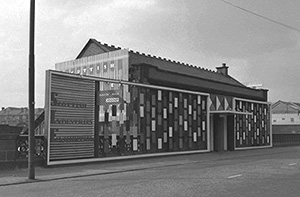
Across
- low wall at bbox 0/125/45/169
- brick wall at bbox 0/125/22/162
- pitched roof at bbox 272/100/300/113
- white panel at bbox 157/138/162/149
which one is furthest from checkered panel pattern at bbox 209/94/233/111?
pitched roof at bbox 272/100/300/113

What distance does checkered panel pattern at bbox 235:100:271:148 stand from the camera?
33.2m

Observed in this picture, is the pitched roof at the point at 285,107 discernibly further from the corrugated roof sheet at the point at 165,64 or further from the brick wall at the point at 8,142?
the brick wall at the point at 8,142

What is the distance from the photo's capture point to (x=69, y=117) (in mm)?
18375

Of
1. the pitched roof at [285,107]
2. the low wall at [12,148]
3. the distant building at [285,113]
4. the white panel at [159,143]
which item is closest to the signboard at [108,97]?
the low wall at [12,148]

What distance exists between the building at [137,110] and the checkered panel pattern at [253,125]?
0.08 metres

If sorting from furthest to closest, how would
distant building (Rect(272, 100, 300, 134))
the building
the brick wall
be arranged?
distant building (Rect(272, 100, 300, 134))
the building
the brick wall

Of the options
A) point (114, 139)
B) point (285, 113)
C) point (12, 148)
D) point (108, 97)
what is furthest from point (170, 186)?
point (285, 113)

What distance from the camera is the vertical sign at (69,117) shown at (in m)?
17.6

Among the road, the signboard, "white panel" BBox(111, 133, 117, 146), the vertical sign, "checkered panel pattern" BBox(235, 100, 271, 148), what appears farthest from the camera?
"checkered panel pattern" BBox(235, 100, 271, 148)

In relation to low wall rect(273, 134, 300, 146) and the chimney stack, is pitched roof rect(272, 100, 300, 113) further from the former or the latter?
the chimney stack

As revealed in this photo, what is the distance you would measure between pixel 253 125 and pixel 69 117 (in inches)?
851

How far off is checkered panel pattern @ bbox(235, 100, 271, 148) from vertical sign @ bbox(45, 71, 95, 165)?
16.8 meters

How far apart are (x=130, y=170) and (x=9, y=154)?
16.7 feet

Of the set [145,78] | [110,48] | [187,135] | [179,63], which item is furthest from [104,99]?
[179,63]
